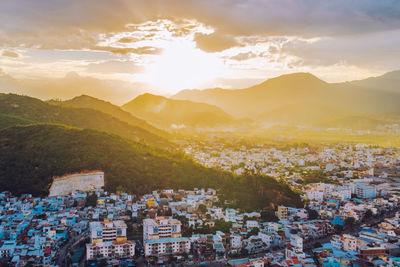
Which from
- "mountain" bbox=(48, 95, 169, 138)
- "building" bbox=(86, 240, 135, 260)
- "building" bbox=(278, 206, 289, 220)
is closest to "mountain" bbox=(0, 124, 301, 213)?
"building" bbox=(278, 206, 289, 220)

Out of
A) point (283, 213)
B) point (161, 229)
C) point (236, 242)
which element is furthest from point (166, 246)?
point (283, 213)

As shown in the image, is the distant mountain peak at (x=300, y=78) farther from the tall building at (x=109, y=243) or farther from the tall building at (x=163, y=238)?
the tall building at (x=109, y=243)

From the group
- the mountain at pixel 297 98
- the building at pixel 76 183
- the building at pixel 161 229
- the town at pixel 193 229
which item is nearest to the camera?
the town at pixel 193 229

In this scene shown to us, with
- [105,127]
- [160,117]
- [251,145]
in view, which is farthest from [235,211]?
[160,117]

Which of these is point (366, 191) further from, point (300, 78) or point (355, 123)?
point (300, 78)

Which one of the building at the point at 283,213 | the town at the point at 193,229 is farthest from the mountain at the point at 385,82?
the building at the point at 283,213

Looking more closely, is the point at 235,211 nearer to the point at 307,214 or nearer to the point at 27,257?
the point at 307,214

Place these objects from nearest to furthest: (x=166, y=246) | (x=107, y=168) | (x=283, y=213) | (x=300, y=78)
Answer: (x=166, y=246) → (x=283, y=213) → (x=107, y=168) → (x=300, y=78)

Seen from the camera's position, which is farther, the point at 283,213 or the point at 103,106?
the point at 103,106
